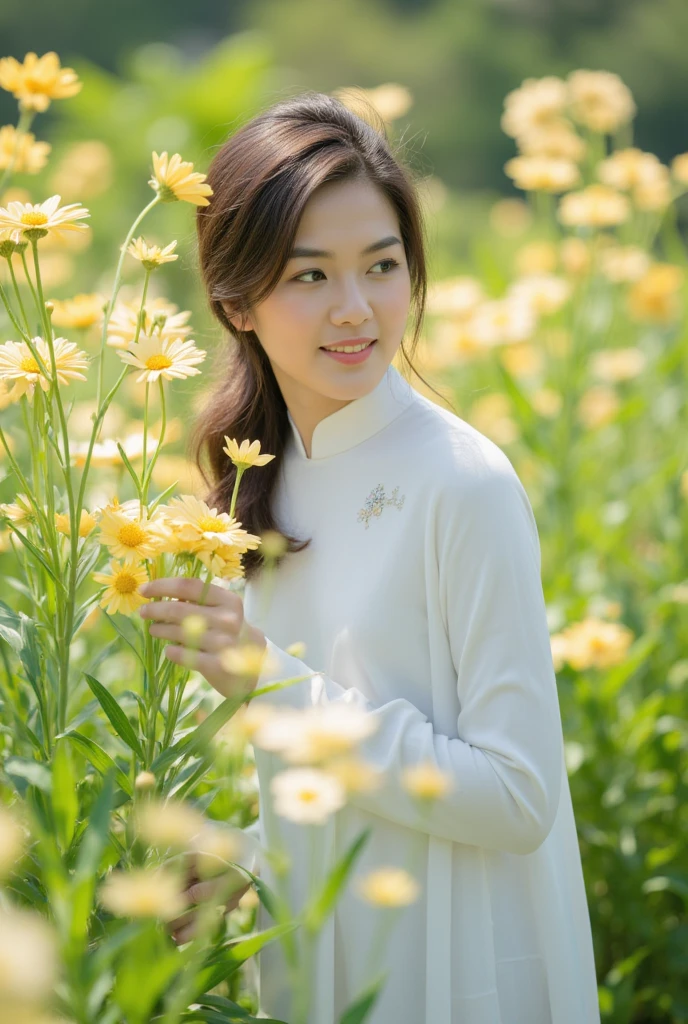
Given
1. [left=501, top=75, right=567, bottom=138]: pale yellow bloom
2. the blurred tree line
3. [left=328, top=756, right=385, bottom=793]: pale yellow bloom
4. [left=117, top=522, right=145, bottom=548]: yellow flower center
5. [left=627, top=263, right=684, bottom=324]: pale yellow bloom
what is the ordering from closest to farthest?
[left=328, top=756, right=385, bottom=793]: pale yellow bloom < [left=117, top=522, right=145, bottom=548]: yellow flower center < [left=501, top=75, right=567, bottom=138]: pale yellow bloom < [left=627, top=263, right=684, bottom=324]: pale yellow bloom < the blurred tree line

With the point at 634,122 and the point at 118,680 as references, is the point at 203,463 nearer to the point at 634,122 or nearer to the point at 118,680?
the point at 118,680

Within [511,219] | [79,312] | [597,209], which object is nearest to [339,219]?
[79,312]

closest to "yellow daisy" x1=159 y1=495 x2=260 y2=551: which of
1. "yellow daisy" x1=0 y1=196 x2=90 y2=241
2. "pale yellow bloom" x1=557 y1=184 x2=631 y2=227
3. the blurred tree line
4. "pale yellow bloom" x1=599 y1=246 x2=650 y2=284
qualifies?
"yellow daisy" x1=0 y1=196 x2=90 y2=241

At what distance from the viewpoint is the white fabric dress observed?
0.90 metres

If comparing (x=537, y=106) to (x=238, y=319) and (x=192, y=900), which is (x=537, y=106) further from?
(x=192, y=900)

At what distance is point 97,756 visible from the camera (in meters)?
0.83

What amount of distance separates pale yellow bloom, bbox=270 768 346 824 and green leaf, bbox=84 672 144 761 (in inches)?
11.0

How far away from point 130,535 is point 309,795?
29 centimetres

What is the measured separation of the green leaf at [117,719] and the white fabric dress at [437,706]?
11 centimetres

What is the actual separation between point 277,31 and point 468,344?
9908 mm

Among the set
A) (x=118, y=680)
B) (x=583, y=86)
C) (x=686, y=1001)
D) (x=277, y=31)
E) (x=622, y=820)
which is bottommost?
(x=686, y=1001)

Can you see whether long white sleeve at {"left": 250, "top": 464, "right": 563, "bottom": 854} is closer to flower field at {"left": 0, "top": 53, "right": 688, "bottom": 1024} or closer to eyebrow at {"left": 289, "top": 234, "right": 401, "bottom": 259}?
flower field at {"left": 0, "top": 53, "right": 688, "bottom": 1024}

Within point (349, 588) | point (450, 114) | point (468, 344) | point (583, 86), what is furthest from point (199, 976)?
point (450, 114)

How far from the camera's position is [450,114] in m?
Answer: 9.49
